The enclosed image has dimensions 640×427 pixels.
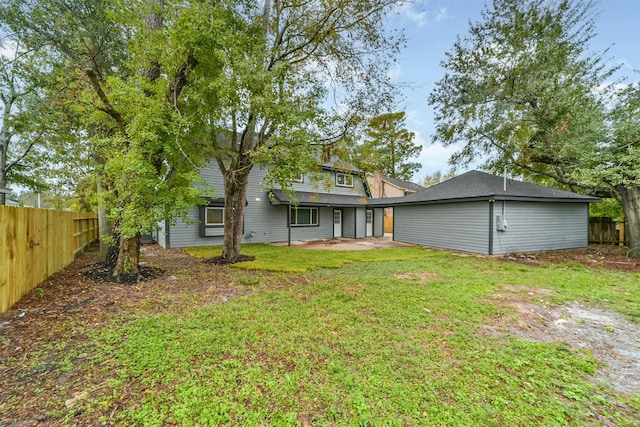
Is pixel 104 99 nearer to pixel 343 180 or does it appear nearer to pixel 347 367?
pixel 347 367

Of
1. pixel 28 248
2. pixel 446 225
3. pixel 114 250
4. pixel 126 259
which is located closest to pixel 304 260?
pixel 126 259

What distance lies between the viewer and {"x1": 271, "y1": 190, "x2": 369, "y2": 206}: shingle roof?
13.5m

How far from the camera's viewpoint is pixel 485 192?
10453mm

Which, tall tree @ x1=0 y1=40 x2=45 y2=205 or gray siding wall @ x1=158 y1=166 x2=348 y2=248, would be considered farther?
gray siding wall @ x1=158 y1=166 x2=348 y2=248

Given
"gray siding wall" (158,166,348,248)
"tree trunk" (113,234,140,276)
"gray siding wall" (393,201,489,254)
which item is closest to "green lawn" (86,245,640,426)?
"tree trunk" (113,234,140,276)

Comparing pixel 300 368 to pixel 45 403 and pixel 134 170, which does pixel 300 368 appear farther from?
pixel 134 170

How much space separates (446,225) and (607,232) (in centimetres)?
829

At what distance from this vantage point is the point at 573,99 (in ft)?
33.1

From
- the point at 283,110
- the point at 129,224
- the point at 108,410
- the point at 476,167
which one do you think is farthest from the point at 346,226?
the point at 108,410

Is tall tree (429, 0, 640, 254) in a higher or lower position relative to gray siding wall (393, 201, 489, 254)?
higher

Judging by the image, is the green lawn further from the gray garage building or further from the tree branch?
the gray garage building

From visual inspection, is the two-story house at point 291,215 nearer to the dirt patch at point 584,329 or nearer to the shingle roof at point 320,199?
the shingle roof at point 320,199

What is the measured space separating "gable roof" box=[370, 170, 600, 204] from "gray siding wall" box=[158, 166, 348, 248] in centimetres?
599

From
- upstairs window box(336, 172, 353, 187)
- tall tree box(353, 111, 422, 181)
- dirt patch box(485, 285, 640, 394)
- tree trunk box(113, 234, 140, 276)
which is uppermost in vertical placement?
tall tree box(353, 111, 422, 181)
